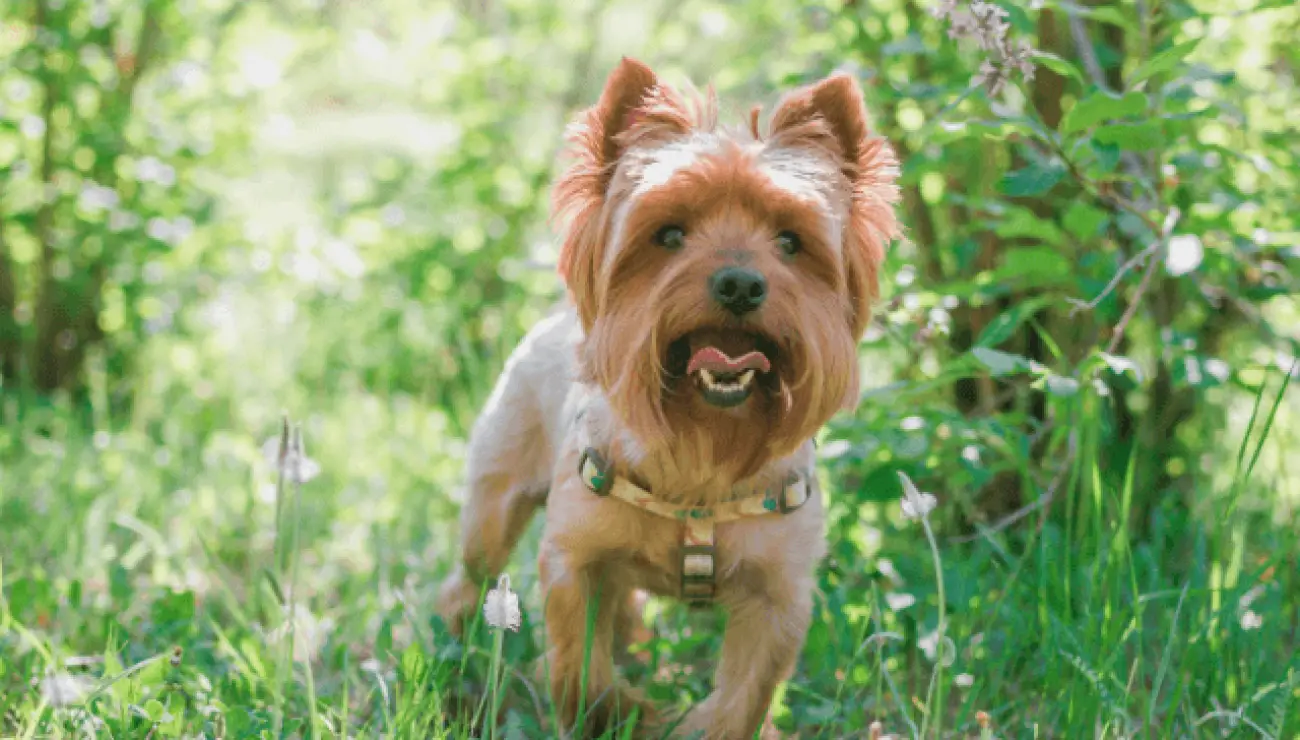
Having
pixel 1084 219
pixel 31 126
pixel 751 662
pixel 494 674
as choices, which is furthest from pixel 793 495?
pixel 31 126

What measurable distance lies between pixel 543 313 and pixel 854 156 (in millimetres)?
3868

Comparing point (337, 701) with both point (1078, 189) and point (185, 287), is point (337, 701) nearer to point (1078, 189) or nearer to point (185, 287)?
point (1078, 189)

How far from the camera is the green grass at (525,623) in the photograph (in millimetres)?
2697

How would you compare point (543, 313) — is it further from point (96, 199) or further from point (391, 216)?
point (96, 199)

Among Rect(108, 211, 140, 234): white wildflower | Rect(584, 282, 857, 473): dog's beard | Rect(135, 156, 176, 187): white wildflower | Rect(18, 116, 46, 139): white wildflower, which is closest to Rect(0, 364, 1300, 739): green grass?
Rect(584, 282, 857, 473): dog's beard

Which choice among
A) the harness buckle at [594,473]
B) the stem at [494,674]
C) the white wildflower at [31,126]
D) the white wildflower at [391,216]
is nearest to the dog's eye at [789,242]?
the harness buckle at [594,473]

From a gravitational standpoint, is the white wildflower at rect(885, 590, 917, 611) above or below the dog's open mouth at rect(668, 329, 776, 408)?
below

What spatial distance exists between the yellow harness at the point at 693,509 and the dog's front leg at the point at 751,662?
0.13 metres

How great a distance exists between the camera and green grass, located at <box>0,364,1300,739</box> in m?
2.70

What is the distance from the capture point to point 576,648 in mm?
2863

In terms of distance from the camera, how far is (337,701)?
3.14 metres

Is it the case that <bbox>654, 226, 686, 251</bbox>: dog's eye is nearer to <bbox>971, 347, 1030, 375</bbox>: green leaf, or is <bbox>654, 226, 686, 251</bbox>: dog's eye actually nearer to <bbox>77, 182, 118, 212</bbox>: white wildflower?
<bbox>971, 347, 1030, 375</bbox>: green leaf

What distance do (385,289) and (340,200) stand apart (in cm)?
64

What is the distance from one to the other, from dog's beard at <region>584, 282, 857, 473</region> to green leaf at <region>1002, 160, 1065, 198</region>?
52cm
